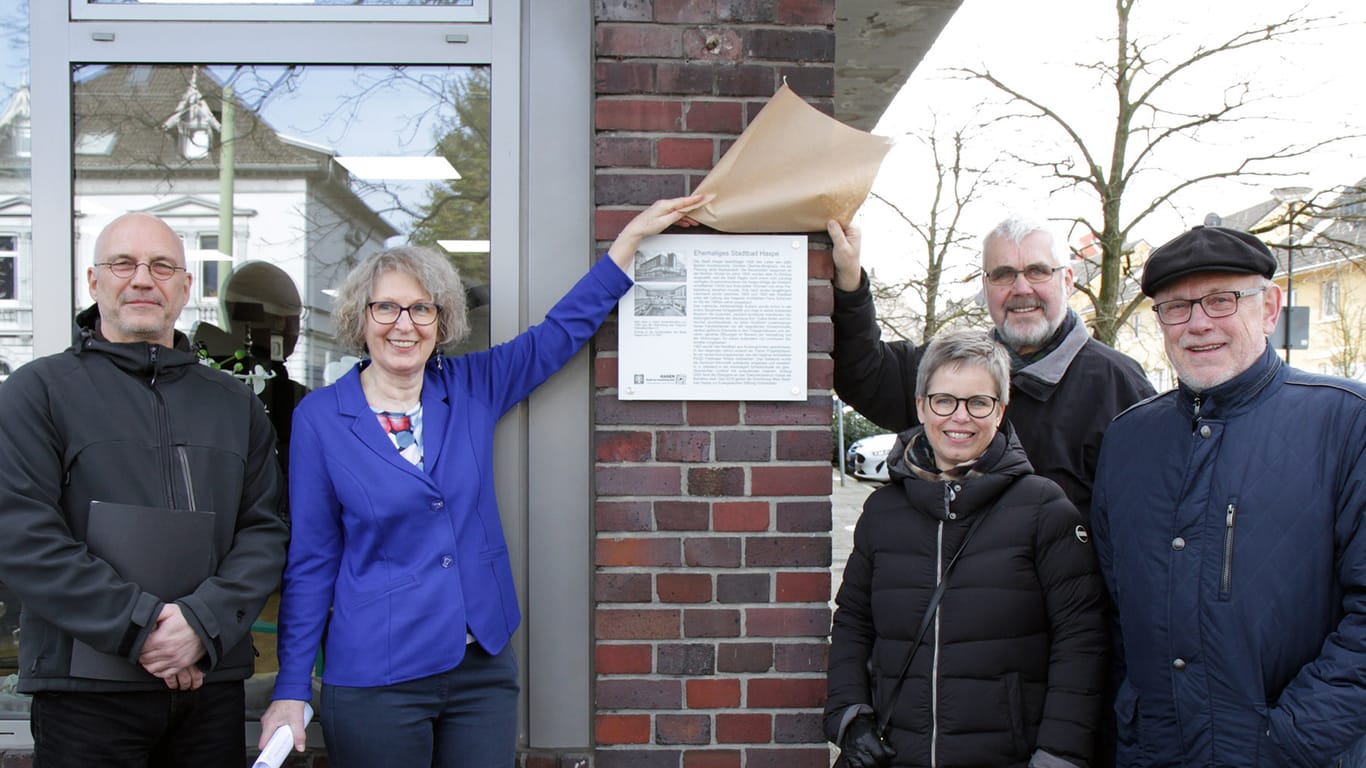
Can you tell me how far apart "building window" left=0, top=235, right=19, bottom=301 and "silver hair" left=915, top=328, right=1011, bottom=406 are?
2.68 meters

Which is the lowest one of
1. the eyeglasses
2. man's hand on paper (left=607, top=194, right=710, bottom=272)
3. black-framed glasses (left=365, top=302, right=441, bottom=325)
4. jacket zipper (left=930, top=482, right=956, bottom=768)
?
jacket zipper (left=930, top=482, right=956, bottom=768)

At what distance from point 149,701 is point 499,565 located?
828 millimetres

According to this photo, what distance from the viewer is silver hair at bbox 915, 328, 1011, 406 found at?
235 cm

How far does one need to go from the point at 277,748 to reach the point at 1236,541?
2119 millimetres

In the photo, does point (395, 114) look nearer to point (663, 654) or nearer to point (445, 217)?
point (445, 217)

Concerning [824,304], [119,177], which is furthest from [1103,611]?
[119,177]

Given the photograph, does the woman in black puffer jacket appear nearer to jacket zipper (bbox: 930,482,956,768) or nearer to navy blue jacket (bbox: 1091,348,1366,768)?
jacket zipper (bbox: 930,482,956,768)

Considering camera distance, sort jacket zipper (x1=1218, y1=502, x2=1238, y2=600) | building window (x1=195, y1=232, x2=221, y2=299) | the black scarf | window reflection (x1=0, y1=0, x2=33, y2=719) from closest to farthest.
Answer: jacket zipper (x1=1218, y1=502, x2=1238, y2=600) → the black scarf → window reflection (x1=0, y1=0, x2=33, y2=719) → building window (x1=195, y1=232, x2=221, y2=299)

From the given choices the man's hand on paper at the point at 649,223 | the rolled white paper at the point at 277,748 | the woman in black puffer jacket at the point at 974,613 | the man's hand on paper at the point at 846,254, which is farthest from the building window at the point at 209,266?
the woman in black puffer jacket at the point at 974,613

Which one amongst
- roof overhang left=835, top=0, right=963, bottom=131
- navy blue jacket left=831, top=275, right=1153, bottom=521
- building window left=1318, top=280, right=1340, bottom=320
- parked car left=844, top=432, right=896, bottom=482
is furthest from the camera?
building window left=1318, top=280, right=1340, bottom=320

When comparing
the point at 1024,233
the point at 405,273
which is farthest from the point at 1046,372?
the point at 405,273

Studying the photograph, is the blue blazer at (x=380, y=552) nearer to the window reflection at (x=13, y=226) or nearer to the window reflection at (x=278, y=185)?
the window reflection at (x=278, y=185)

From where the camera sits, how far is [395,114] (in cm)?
296

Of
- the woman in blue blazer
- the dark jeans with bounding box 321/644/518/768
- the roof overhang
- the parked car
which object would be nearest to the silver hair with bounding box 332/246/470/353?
the woman in blue blazer
